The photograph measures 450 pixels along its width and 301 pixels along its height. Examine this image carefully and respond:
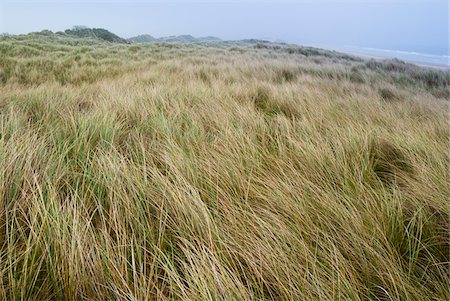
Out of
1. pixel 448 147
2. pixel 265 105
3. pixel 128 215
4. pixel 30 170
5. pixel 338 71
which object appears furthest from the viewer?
pixel 338 71

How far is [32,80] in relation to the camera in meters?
5.53

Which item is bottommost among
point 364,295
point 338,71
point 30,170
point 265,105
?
point 364,295

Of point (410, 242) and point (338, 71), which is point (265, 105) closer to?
point (410, 242)

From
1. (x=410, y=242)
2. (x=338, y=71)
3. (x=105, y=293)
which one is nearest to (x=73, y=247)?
(x=105, y=293)

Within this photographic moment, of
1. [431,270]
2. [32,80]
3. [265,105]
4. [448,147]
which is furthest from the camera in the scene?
[32,80]

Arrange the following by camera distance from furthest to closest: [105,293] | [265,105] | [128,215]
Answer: [265,105] < [128,215] < [105,293]

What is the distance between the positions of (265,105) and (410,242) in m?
2.74

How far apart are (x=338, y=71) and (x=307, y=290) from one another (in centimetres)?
940

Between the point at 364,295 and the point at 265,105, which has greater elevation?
the point at 265,105

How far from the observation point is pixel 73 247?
88 centimetres

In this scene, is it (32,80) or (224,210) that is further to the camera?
(32,80)

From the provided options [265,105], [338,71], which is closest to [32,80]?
[265,105]

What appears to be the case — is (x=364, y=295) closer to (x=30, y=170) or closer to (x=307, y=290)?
(x=307, y=290)

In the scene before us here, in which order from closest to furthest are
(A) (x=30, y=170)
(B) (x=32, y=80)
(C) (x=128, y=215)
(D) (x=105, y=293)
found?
(D) (x=105, y=293) → (C) (x=128, y=215) → (A) (x=30, y=170) → (B) (x=32, y=80)
